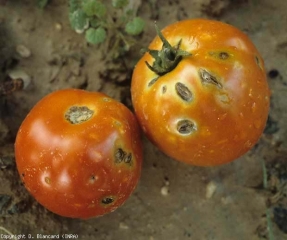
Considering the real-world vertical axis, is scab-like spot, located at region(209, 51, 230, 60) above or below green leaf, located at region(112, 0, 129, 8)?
above

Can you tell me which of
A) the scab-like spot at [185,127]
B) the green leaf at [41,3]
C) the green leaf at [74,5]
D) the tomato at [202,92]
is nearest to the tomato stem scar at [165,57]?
the tomato at [202,92]

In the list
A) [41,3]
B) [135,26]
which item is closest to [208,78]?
[135,26]

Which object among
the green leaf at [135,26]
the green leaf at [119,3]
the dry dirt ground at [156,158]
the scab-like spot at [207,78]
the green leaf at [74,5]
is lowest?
the dry dirt ground at [156,158]

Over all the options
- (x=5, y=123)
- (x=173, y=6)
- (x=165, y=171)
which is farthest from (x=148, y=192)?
(x=173, y=6)

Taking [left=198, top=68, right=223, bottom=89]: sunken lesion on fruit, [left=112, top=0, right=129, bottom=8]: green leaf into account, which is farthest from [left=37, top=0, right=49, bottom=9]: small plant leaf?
[left=198, top=68, right=223, bottom=89]: sunken lesion on fruit

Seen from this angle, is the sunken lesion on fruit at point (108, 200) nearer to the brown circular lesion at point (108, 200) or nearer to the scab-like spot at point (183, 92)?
the brown circular lesion at point (108, 200)

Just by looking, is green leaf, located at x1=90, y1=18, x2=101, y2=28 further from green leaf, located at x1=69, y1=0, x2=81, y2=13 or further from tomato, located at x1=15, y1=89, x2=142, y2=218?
tomato, located at x1=15, y1=89, x2=142, y2=218
